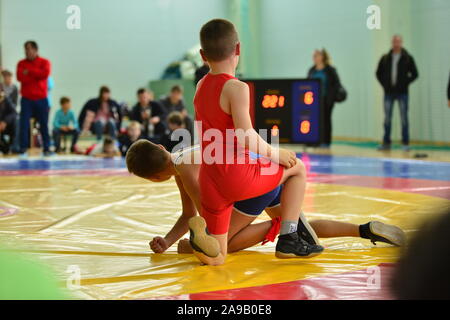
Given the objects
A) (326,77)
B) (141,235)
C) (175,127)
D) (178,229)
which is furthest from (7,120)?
(178,229)

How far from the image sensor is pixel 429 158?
7941 millimetres

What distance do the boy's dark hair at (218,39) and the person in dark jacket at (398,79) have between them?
707 centimetres

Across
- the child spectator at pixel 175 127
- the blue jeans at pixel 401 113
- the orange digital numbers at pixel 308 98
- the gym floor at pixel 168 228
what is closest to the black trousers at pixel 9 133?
the gym floor at pixel 168 228

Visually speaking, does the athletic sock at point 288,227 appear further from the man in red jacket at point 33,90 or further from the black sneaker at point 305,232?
the man in red jacket at point 33,90

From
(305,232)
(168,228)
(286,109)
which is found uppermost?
(286,109)

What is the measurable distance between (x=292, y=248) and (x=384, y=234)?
454mm

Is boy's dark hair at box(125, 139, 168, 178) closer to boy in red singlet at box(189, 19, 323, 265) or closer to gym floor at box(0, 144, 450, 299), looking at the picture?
boy in red singlet at box(189, 19, 323, 265)

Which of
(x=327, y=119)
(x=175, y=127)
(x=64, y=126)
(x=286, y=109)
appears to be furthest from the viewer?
(x=64, y=126)

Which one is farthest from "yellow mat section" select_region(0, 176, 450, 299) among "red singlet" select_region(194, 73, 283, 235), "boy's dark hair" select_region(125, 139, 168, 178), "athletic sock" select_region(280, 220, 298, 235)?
"boy's dark hair" select_region(125, 139, 168, 178)

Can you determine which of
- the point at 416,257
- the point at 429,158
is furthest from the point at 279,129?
the point at 416,257

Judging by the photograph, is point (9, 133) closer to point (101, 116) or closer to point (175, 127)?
point (101, 116)

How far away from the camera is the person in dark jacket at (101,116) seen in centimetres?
1101

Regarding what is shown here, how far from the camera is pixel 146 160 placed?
2.93 meters
